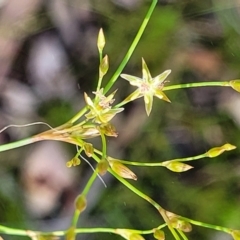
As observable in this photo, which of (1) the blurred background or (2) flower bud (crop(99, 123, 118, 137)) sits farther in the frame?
(1) the blurred background

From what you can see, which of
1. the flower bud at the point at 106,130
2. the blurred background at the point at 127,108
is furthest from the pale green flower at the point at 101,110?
the blurred background at the point at 127,108

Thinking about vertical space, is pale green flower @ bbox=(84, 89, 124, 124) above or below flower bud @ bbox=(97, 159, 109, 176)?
above

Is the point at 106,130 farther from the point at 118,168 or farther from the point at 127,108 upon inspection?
the point at 127,108

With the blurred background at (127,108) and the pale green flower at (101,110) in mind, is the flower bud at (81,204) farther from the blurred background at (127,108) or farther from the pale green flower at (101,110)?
the blurred background at (127,108)

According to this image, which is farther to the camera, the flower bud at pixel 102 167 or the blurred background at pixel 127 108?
the blurred background at pixel 127 108

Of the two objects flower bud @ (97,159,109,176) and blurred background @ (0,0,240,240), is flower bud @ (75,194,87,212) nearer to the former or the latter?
flower bud @ (97,159,109,176)

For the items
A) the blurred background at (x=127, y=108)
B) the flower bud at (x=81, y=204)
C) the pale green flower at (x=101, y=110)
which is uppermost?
the pale green flower at (x=101, y=110)

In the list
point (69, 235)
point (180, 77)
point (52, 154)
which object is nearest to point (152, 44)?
point (180, 77)

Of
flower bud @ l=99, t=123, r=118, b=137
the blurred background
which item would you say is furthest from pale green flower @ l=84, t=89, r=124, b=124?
the blurred background

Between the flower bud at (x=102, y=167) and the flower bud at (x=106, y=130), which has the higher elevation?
the flower bud at (x=102, y=167)
